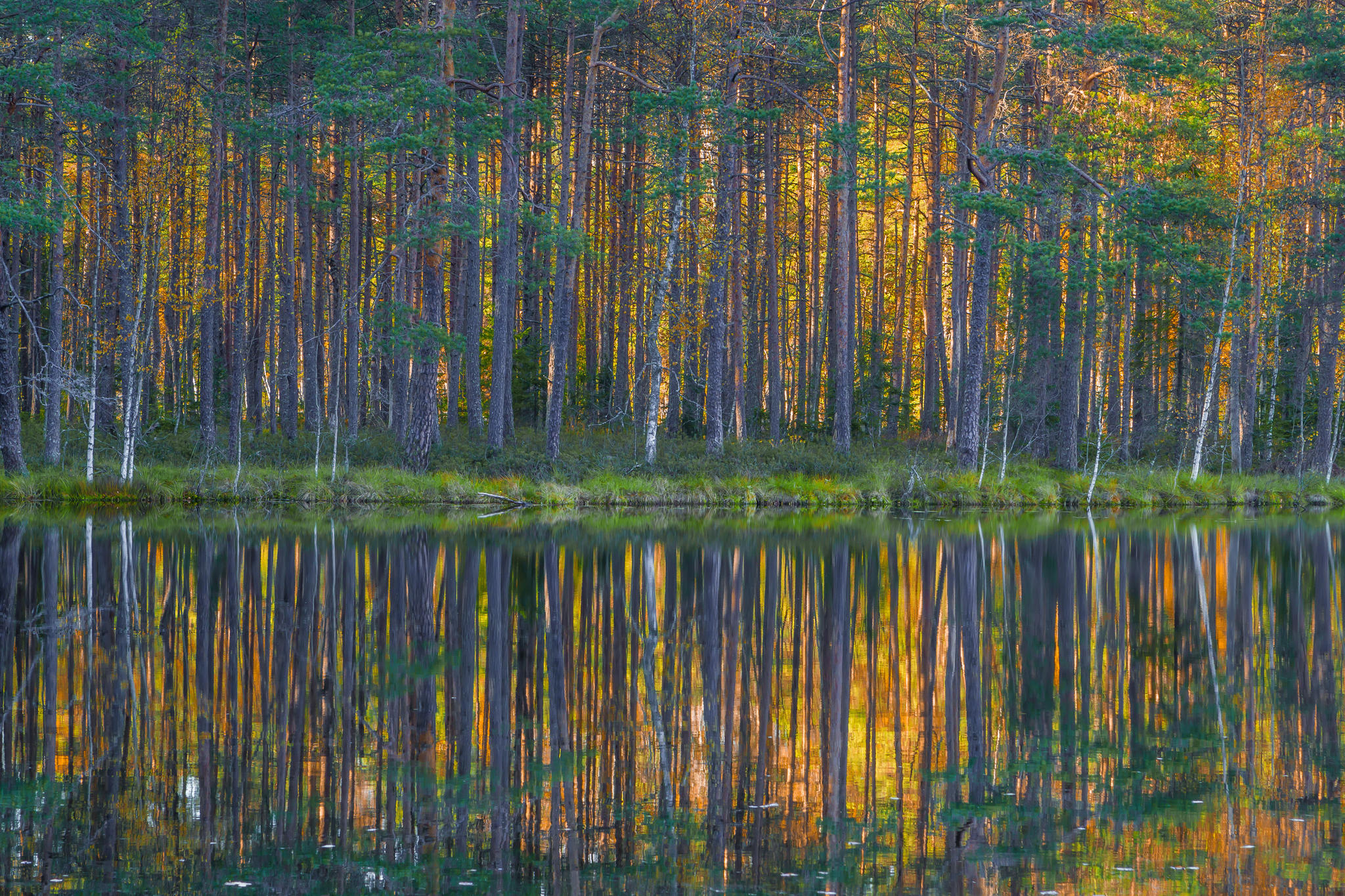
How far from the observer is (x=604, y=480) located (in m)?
27.9

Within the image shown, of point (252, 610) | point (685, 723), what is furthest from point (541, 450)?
point (685, 723)

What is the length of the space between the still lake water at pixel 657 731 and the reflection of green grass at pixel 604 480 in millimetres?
11170

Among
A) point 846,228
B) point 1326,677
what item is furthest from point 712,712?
point 846,228

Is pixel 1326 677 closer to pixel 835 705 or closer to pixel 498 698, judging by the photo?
pixel 835 705

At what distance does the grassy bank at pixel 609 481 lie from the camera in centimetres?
2592

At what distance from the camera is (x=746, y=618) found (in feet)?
37.8

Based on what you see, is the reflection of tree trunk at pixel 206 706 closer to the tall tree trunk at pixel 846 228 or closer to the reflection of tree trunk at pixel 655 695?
the reflection of tree trunk at pixel 655 695

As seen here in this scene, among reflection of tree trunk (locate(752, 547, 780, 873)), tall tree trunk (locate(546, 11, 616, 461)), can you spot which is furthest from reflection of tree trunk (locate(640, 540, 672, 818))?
tall tree trunk (locate(546, 11, 616, 461))

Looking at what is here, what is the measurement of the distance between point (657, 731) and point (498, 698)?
130cm

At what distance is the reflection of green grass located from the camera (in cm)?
2597

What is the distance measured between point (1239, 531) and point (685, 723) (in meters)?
19.4

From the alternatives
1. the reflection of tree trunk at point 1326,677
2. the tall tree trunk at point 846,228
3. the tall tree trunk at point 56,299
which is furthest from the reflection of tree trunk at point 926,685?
the tall tree trunk at point 56,299

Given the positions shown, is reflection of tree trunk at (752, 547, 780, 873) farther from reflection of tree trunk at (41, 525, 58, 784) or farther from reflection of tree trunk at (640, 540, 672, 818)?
reflection of tree trunk at (41, 525, 58, 784)

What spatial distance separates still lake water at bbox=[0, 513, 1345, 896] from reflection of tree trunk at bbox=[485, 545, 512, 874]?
3 centimetres
